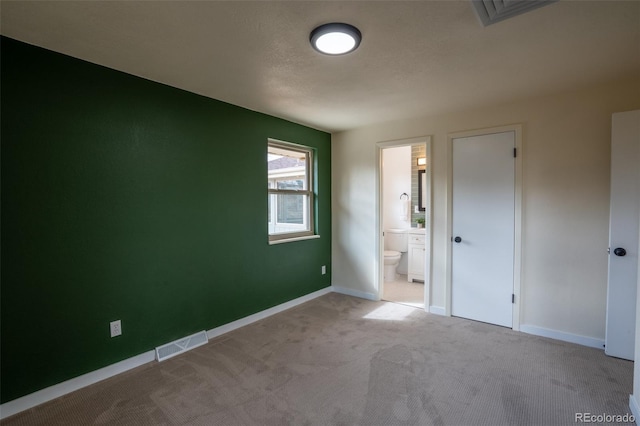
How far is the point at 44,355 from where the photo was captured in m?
2.08

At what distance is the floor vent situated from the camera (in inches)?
104

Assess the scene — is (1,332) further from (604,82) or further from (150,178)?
(604,82)

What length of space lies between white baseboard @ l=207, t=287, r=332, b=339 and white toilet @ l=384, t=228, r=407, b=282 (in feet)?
3.87

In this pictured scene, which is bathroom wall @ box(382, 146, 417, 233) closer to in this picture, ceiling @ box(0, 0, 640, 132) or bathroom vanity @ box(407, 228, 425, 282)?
bathroom vanity @ box(407, 228, 425, 282)

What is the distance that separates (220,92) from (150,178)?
3.29 ft

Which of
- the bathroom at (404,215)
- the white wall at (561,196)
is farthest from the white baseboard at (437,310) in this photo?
the bathroom at (404,215)

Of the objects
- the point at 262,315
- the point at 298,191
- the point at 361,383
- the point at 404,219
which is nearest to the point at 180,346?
the point at 262,315

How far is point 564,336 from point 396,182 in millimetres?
3320

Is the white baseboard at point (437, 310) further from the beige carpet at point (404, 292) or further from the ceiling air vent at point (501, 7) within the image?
the ceiling air vent at point (501, 7)

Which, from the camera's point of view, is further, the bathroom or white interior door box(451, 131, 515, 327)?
the bathroom

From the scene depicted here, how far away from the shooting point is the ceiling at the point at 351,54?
1.66 m

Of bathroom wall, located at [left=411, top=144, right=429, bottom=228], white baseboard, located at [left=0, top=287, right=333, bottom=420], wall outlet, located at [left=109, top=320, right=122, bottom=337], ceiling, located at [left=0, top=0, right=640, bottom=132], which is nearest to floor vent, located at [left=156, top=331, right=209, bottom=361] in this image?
white baseboard, located at [left=0, top=287, right=333, bottom=420]

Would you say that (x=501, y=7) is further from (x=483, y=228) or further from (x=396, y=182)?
(x=396, y=182)

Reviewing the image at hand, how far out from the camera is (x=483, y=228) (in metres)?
3.34
